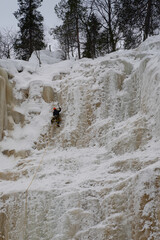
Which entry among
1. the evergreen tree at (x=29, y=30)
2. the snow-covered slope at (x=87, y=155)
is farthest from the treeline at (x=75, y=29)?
the snow-covered slope at (x=87, y=155)

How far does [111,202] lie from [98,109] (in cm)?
555

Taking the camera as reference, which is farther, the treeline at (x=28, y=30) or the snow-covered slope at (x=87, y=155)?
the treeline at (x=28, y=30)

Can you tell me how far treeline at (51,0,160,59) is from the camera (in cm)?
1716

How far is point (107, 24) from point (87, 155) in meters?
14.6

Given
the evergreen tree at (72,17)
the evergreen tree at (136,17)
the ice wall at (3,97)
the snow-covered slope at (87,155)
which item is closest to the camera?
the snow-covered slope at (87,155)

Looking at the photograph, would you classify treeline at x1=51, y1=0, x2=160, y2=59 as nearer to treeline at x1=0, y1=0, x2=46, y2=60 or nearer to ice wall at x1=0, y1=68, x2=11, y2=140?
treeline at x1=0, y1=0, x2=46, y2=60

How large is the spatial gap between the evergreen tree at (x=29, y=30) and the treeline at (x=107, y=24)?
1.71 meters

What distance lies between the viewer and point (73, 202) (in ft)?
25.7

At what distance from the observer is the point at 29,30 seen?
22.0 m

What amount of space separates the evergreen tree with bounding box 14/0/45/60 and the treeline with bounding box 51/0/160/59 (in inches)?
67.3

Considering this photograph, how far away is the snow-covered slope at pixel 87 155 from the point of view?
22.6 ft

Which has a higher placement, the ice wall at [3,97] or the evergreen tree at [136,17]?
the evergreen tree at [136,17]

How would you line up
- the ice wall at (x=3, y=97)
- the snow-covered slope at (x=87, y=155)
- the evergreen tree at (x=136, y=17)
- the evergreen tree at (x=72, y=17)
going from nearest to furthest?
the snow-covered slope at (x=87, y=155) < the ice wall at (x=3, y=97) < the evergreen tree at (x=136, y=17) < the evergreen tree at (x=72, y=17)

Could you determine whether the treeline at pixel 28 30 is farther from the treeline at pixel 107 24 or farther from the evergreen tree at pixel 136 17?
the evergreen tree at pixel 136 17
